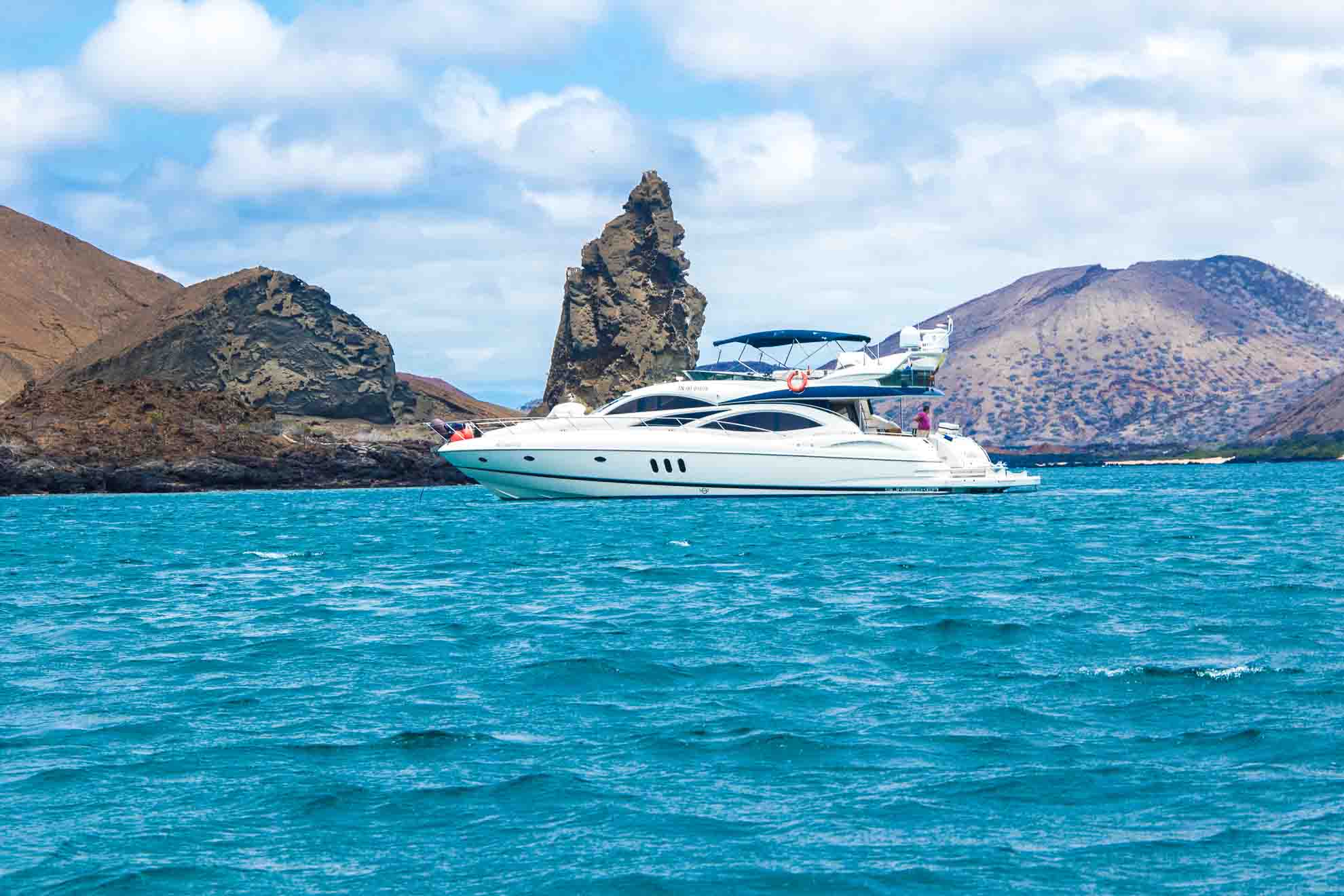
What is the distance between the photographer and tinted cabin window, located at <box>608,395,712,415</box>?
138ft

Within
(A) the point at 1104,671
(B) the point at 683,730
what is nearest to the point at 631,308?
(A) the point at 1104,671

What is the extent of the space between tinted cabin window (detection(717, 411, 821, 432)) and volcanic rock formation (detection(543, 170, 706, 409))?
57475mm

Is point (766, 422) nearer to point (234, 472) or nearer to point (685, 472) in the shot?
point (685, 472)

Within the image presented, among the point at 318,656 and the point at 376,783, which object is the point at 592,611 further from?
the point at 376,783

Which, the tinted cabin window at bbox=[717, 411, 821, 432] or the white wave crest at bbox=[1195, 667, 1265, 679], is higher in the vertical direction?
the tinted cabin window at bbox=[717, 411, 821, 432]

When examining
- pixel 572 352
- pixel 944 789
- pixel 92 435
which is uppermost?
pixel 572 352

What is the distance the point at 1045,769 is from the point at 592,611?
8.36 m

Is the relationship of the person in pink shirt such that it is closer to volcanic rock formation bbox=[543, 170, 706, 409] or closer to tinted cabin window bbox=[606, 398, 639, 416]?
tinted cabin window bbox=[606, 398, 639, 416]

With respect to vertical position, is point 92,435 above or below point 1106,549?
above

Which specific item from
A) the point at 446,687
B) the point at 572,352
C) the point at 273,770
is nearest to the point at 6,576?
the point at 446,687

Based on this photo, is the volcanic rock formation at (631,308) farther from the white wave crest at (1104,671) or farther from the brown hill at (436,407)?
the white wave crest at (1104,671)

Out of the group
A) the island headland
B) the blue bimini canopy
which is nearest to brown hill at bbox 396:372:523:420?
the island headland

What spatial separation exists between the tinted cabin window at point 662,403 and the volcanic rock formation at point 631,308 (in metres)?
56.0

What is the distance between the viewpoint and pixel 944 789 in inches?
298
